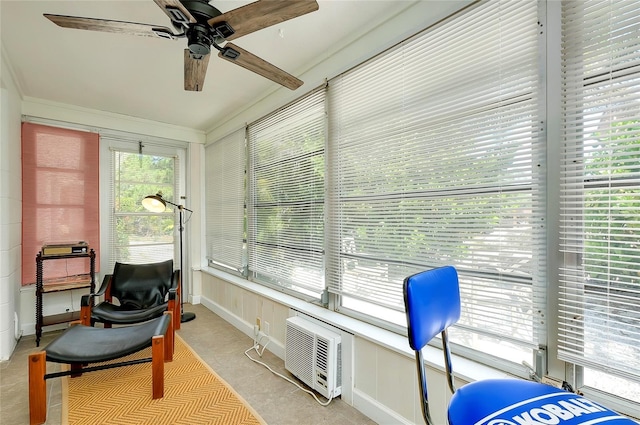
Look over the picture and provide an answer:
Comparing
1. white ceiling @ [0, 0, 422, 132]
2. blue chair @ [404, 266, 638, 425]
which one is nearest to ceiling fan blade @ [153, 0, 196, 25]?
white ceiling @ [0, 0, 422, 132]

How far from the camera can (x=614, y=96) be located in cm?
111

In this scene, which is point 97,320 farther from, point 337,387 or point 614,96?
point 614,96

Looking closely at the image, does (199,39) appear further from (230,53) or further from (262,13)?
(262,13)

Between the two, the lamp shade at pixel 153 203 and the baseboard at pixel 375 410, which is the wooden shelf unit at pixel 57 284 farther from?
the baseboard at pixel 375 410

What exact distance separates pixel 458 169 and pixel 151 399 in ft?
8.34

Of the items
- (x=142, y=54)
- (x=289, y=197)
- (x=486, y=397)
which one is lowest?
(x=486, y=397)

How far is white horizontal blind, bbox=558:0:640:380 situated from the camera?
1.07m

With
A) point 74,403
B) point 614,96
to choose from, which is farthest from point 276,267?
point 614,96

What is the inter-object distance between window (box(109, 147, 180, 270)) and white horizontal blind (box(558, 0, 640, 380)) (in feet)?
14.9

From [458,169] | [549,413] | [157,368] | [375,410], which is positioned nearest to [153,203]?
[157,368]

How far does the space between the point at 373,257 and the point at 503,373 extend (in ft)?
2.97

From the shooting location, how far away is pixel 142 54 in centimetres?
239

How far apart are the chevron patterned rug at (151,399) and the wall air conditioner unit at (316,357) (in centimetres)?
42

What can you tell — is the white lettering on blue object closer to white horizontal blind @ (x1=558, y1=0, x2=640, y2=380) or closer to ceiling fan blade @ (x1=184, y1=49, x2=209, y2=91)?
white horizontal blind @ (x1=558, y1=0, x2=640, y2=380)
